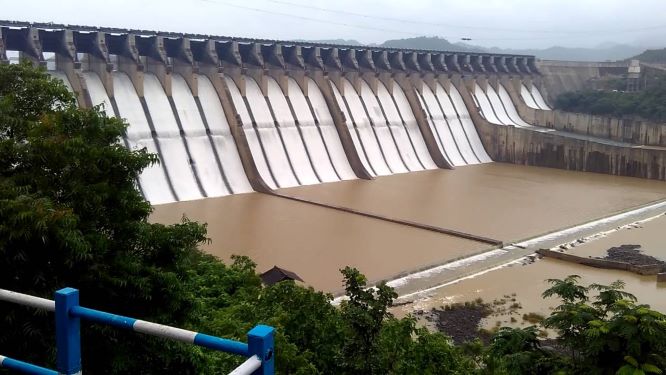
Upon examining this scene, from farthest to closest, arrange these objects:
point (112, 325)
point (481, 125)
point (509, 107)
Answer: point (509, 107) < point (481, 125) < point (112, 325)

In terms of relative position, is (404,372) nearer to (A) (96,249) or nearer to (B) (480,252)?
(A) (96,249)

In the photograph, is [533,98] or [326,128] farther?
[533,98]

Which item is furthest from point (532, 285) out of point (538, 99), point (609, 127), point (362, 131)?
point (538, 99)

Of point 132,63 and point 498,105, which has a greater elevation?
point 132,63

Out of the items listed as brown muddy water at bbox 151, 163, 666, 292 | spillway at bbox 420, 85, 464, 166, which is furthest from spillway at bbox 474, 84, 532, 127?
brown muddy water at bbox 151, 163, 666, 292

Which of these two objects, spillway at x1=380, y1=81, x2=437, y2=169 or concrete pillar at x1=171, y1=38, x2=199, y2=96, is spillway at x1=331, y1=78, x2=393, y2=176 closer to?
spillway at x1=380, y1=81, x2=437, y2=169

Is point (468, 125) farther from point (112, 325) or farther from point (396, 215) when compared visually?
point (112, 325)

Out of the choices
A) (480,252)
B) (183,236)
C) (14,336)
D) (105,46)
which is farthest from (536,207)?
(14,336)

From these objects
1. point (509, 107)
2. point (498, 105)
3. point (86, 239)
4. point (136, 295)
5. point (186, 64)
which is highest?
point (186, 64)
